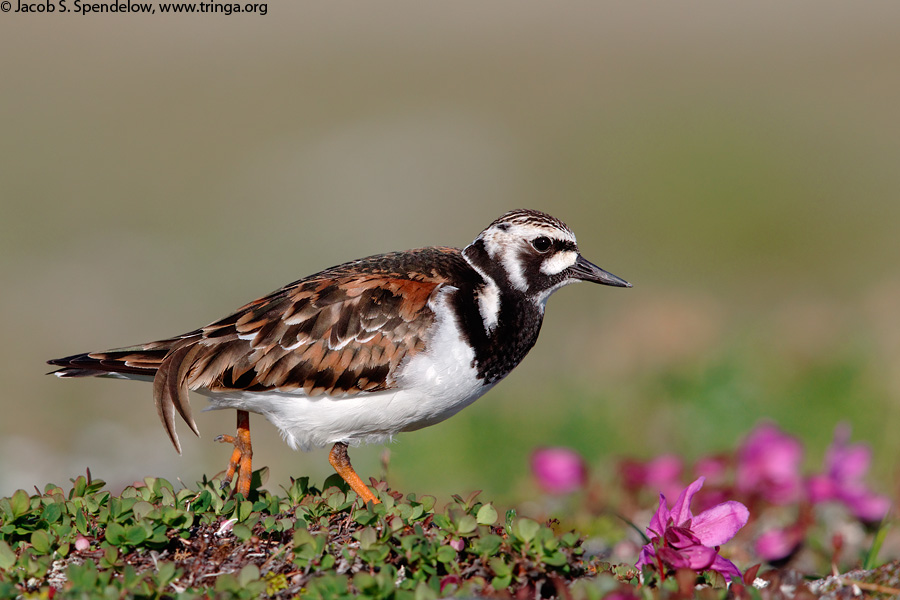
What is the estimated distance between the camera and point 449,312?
512 centimetres

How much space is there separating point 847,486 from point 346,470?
2616mm

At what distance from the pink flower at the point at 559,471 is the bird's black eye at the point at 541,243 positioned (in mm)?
1267

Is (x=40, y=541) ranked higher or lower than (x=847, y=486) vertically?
higher

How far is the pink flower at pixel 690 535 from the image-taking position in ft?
11.9

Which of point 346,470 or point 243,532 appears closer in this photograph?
point 243,532

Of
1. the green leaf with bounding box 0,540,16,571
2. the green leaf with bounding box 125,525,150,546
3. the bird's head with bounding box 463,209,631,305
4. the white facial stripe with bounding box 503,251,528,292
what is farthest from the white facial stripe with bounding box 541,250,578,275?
the green leaf with bounding box 0,540,16,571

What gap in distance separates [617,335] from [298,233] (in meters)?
8.34

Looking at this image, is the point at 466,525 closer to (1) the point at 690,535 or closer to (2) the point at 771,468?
(1) the point at 690,535

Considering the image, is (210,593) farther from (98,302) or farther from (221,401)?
(98,302)

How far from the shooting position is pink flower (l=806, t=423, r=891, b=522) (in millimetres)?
5160

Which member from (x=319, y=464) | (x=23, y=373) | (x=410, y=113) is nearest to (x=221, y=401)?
(x=319, y=464)

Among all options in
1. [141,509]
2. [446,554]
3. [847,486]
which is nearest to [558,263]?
[847,486]

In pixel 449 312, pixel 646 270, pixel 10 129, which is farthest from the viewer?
pixel 10 129

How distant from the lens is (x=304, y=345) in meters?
5.13
